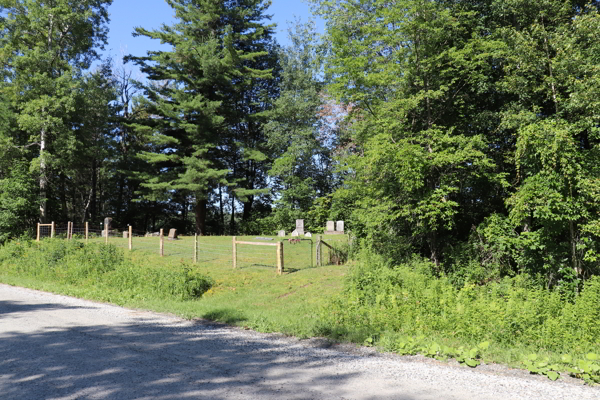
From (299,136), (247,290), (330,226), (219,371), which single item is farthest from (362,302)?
(299,136)

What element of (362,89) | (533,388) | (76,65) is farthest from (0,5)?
(533,388)

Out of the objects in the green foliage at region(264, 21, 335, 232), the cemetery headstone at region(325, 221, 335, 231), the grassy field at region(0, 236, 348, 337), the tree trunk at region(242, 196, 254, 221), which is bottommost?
the grassy field at region(0, 236, 348, 337)

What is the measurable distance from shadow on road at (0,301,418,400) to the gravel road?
0.01 metres

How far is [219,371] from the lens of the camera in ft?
18.3

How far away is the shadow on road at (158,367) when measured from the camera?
4801mm

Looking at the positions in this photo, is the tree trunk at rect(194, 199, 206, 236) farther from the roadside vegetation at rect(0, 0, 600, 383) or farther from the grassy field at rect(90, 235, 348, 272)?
the roadside vegetation at rect(0, 0, 600, 383)

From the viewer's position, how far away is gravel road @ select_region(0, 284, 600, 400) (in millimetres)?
4801

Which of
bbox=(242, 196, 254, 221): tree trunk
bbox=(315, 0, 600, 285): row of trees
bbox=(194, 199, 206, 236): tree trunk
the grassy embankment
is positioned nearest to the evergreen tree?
bbox=(194, 199, 206, 236): tree trunk

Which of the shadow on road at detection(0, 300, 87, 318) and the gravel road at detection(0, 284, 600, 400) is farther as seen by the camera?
the shadow on road at detection(0, 300, 87, 318)

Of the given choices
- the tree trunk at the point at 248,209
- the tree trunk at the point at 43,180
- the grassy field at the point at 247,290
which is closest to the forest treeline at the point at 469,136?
the tree trunk at the point at 43,180

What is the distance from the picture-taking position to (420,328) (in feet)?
26.7

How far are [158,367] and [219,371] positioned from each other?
2.79ft

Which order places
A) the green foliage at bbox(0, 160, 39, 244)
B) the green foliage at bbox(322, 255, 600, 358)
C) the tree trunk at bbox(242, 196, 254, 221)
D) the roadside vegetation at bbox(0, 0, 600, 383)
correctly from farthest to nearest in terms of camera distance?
the tree trunk at bbox(242, 196, 254, 221), the green foliage at bbox(0, 160, 39, 244), the roadside vegetation at bbox(0, 0, 600, 383), the green foliage at bbox(322, 255, 600, 358)

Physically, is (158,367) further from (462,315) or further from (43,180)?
(43,180)
